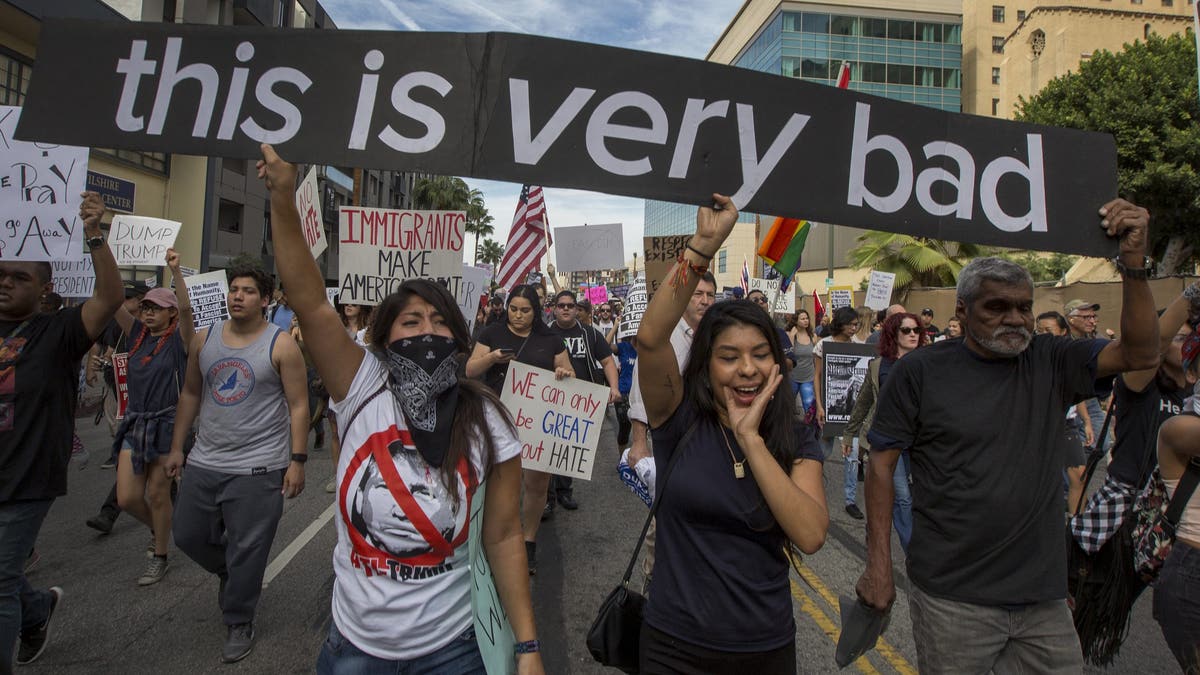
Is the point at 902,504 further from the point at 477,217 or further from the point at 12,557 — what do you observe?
the point at 477,217

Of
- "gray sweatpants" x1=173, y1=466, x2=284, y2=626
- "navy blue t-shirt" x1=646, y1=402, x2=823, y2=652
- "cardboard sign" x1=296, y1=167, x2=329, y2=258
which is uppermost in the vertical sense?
"cardboard sign" x1=296, y1=167, x2=329, y2=258

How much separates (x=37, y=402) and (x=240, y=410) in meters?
0.95

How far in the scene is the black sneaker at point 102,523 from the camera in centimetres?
577

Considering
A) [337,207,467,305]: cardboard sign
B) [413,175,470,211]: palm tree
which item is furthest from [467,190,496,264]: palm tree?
[337,207,467,305]: cardboard sign

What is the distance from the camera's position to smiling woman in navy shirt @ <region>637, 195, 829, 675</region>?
6.92ft

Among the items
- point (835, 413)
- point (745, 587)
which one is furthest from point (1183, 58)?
point (745, 587)

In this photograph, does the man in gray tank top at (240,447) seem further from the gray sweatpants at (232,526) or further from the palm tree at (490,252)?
the palm tree at (490,252)

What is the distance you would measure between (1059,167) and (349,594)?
9.67ft

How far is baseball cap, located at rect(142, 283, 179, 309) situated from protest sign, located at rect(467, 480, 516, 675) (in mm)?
4259

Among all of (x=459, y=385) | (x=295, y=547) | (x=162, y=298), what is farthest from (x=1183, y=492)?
(x=162, y=298)

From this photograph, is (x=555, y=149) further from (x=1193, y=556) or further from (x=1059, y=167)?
(x=1193, y=556)

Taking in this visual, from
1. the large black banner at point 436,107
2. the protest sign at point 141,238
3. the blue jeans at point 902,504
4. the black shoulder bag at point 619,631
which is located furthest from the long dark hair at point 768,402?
the protest sign at point 141,238

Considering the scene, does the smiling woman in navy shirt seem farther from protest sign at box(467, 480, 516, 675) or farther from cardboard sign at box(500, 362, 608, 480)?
cardboard sign at box(500, 362, 608, 480)

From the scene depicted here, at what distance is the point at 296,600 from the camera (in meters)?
4.53
